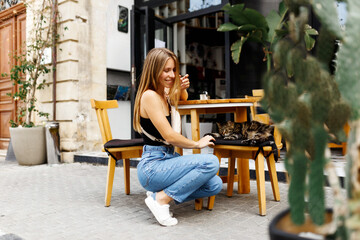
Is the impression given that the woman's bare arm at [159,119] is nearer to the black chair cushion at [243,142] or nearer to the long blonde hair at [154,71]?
the long blonde hair at [154,71]

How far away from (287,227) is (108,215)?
1.94 metres

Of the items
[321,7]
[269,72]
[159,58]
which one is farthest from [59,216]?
[321,7]

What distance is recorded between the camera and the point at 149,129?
233 centimetres

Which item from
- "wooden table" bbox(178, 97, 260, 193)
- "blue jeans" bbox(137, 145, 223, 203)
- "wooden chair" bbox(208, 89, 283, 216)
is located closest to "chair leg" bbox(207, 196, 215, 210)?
"wooden chair" bbox(208, 89, 283, 216)

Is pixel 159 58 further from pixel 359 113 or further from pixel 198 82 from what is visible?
pixel 198 82

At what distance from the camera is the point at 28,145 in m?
5.37

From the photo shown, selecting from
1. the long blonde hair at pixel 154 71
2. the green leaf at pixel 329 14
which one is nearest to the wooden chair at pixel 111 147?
the long blonde hair at pixel 154 71

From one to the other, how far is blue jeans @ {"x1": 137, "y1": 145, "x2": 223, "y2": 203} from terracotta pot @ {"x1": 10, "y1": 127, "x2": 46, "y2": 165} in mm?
3734

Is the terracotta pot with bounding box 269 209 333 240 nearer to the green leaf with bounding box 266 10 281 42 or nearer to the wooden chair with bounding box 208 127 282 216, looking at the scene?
the wooden chair with bounding box 208 127 282 216

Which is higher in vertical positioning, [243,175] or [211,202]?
[243,175]

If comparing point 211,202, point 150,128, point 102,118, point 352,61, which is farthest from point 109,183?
point 352,61

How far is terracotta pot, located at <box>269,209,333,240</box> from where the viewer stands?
0.72 metres

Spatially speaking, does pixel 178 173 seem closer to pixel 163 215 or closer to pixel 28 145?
pixel 163 215

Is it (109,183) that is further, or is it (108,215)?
(109,183)
